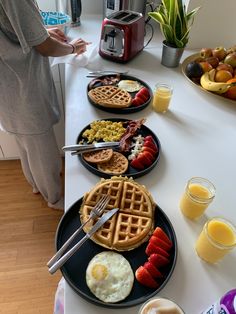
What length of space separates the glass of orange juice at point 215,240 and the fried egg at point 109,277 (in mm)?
177

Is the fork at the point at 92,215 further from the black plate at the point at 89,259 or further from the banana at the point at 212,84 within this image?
the banana at the point at 212,84

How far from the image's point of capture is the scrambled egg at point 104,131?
33.9 inches

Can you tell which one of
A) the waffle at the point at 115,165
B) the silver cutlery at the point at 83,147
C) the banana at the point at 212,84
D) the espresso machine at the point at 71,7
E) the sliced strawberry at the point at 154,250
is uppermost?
the espresso machine at the point at 71,7

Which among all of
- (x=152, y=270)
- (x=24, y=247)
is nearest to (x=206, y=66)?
(x=152, y=270)

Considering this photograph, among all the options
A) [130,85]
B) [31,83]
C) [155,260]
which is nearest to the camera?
[155,260]

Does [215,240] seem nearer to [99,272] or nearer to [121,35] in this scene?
[99,272]

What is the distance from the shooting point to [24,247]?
1.41 m

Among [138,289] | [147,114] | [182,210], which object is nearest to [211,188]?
[182,210]

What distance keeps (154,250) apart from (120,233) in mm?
87

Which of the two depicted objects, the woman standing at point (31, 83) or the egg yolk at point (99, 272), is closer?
the egg yolk at point (99, 272)

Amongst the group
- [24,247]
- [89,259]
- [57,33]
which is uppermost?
[57,33]

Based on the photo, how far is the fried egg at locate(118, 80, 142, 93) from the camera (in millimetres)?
1101

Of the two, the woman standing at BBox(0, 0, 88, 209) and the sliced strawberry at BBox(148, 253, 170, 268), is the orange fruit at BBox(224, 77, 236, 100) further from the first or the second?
the sliced strawberry at BBox(148, 253, 170, 268)

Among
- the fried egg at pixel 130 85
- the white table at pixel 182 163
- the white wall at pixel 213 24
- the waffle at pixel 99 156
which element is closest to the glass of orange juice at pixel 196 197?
the white table at pixel 182 163
